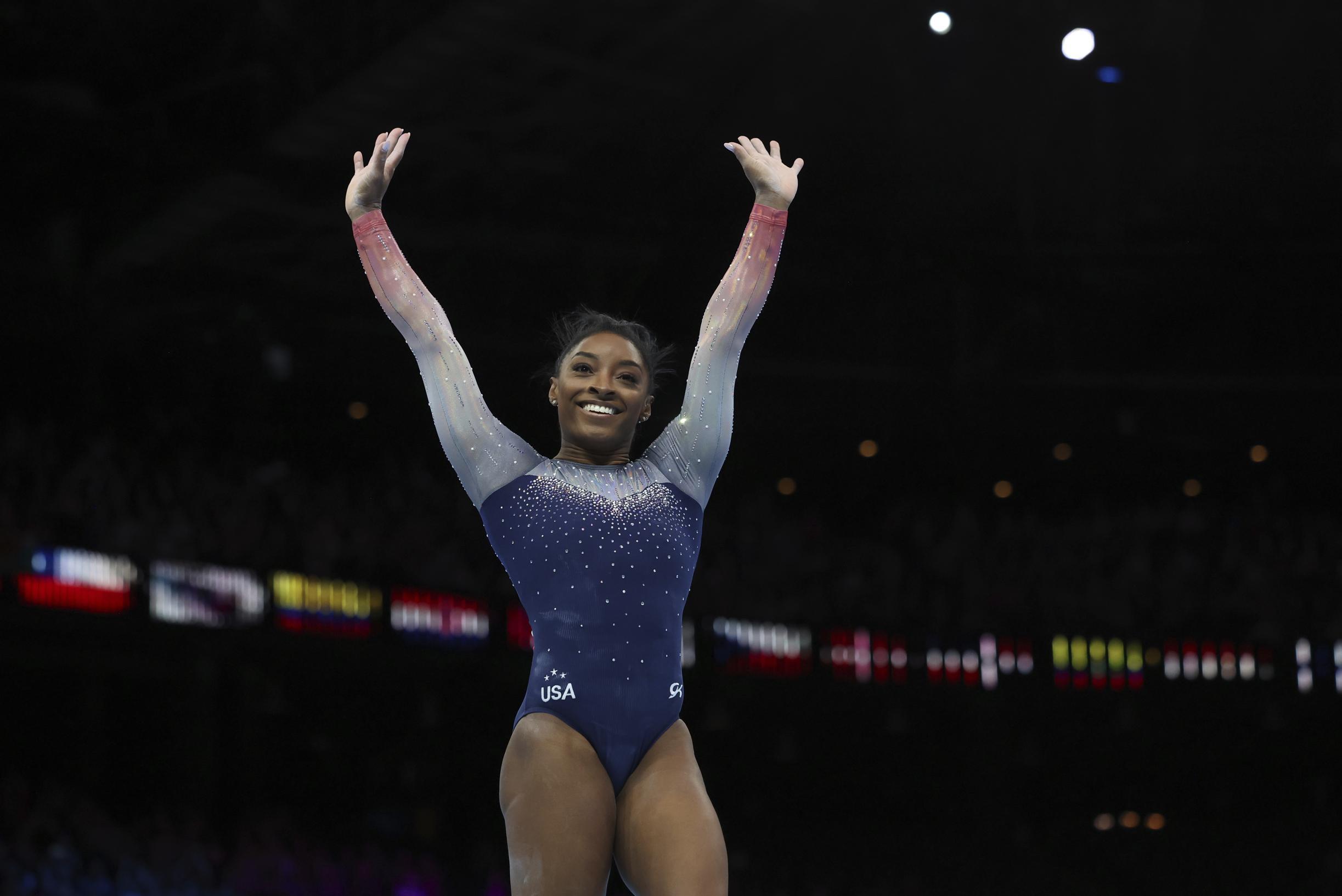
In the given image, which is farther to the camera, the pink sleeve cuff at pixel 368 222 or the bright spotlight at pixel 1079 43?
the bright spotlight at pixel 1079 43

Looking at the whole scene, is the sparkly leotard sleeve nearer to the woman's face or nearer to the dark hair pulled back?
the woman's face

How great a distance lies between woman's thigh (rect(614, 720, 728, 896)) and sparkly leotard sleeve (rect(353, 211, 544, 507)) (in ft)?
2.34

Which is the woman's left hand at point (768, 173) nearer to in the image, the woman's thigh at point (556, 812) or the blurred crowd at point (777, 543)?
the woman's thigh at point (556, 812)

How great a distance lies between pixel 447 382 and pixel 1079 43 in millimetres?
6983

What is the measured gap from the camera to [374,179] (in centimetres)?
364

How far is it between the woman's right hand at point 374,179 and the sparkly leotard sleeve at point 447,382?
0.04 meters

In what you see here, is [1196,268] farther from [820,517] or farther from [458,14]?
[458,14]

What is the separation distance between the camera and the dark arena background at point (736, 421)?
10.9 meters

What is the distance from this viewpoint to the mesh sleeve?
3.51 m

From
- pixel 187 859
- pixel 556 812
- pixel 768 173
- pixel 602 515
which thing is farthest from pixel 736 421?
pixel 556 812

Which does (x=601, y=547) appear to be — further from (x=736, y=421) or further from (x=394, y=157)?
(x=736, y=421)

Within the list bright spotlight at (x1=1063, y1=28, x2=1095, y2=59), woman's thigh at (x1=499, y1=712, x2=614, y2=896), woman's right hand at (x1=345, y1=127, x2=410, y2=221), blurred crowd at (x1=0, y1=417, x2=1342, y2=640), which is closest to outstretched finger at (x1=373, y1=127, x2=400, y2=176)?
woman's right hand at (x1=345, y1=127, x2=410, y2=221)

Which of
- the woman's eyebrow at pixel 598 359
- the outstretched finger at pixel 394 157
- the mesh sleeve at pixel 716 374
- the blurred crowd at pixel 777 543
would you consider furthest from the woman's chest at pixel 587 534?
the blurred crowd at pixel 777 543

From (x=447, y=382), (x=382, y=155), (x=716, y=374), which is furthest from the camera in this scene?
(x=382, y=155)
